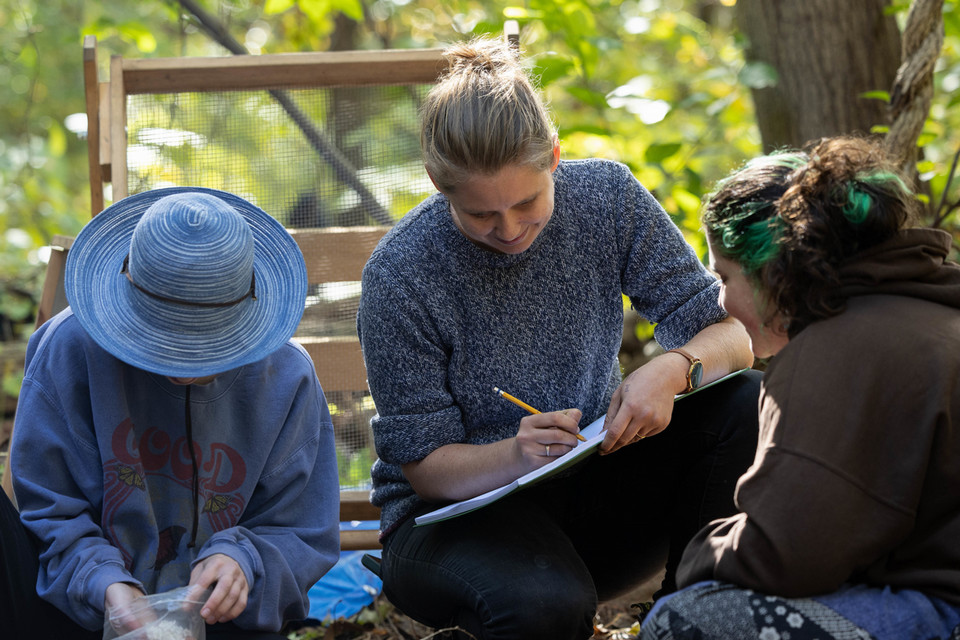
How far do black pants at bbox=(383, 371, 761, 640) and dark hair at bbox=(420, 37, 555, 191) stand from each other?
0.65 meters

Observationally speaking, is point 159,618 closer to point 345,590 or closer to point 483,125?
point 483,125

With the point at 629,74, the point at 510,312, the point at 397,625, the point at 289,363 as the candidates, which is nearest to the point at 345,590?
the point at 397,625

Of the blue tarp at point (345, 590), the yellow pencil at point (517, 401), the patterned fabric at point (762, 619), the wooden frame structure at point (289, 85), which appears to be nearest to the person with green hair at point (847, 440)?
the patterned fabric at point (762, 619)

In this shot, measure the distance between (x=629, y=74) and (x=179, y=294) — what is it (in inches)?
170

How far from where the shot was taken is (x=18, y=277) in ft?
16.5

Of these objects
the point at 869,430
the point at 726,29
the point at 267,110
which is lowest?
the point at 869,430

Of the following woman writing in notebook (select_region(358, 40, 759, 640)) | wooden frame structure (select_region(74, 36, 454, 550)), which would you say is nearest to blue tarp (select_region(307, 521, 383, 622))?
wooden frame structure (select_region(74, 36, 454, 550))

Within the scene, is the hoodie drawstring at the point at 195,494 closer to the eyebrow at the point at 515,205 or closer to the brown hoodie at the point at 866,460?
the eyebrow at the point at 515,205

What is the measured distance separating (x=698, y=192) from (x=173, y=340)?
77.0 inches

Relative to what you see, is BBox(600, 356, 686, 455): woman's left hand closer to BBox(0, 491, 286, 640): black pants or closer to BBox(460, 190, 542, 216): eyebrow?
BBox(460, 190, 542, 216): eyebrow

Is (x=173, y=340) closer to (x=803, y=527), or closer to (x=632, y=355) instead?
(x=803, y=527)

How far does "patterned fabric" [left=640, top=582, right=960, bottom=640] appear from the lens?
131 cm

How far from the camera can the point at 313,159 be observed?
279cm

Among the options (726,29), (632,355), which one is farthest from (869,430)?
(726,29)
